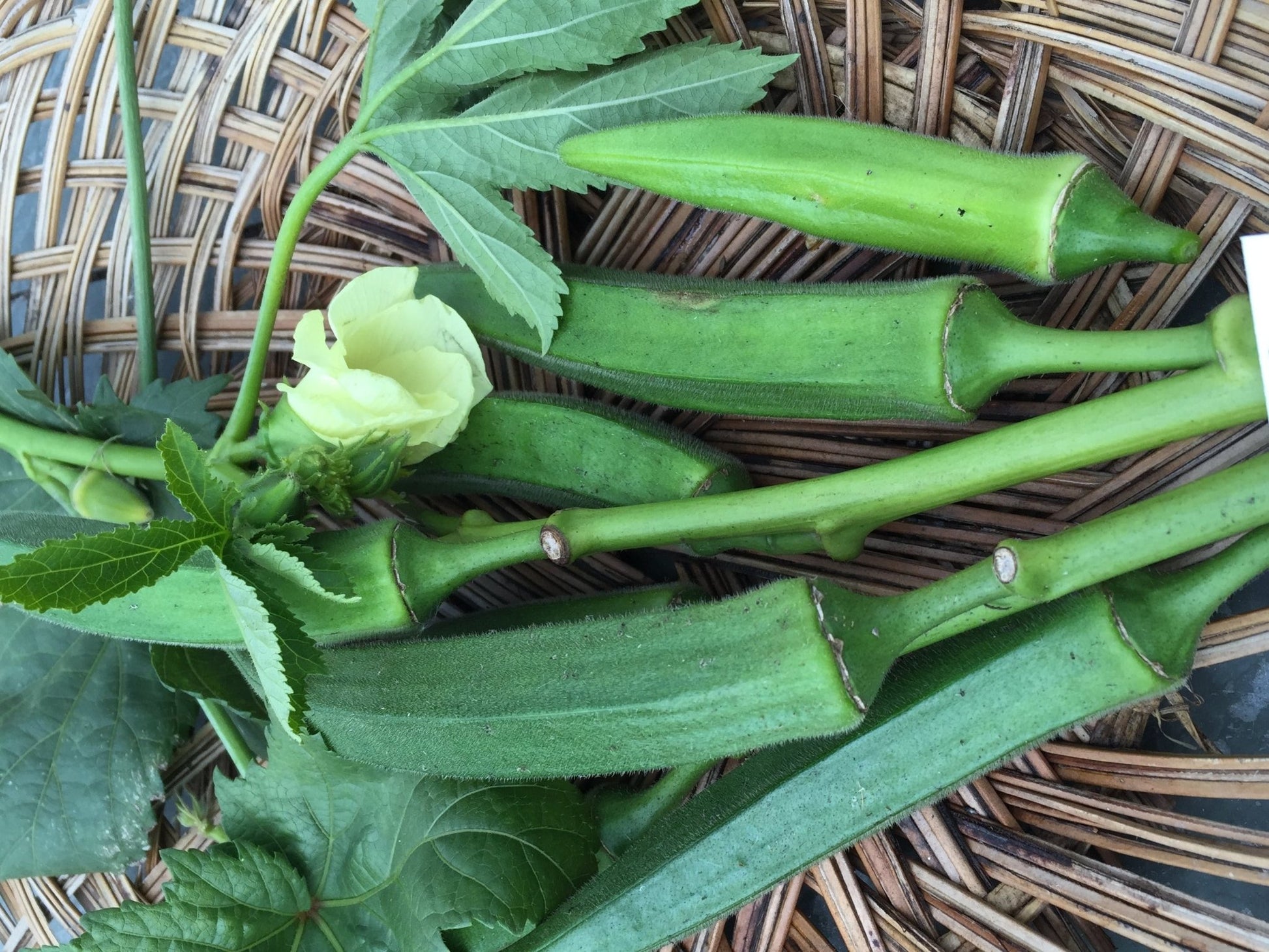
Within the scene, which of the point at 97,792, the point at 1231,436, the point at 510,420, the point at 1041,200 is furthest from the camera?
the point at 97,792

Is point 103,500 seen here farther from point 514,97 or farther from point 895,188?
point 895,188

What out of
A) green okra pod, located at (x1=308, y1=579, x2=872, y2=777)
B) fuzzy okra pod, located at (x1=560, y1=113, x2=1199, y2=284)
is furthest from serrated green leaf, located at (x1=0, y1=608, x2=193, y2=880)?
fuzzy okra pod, located at (x1=560, y1=113, x2=1199, y2=284)

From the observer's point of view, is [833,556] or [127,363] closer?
[833,556]


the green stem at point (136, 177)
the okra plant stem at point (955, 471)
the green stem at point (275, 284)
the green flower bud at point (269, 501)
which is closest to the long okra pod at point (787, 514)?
the okra plant stem at point (955, 471)

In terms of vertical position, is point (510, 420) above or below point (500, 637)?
above

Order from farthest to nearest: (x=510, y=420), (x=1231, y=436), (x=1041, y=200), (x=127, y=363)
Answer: (x=127, y=363) → (x=510, y=420) → (x=1231, y=436) → (x=1041, y=200)

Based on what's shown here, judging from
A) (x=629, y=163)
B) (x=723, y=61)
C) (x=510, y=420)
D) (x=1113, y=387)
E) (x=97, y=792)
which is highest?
(x=723, y=61)

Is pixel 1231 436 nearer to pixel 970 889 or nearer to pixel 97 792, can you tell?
pixel 970 889

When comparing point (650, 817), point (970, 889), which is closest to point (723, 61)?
point (650, 817)
